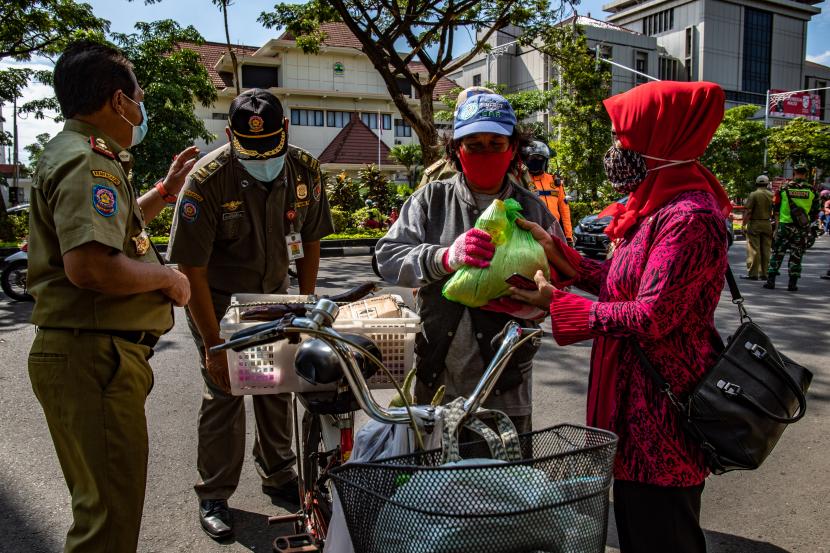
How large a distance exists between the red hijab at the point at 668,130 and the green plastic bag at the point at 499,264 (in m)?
0.35

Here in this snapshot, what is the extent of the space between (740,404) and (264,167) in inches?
85.9

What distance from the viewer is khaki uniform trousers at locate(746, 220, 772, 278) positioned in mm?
11203

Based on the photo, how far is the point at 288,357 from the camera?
2322 mm

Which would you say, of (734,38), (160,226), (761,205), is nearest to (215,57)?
(160,226)

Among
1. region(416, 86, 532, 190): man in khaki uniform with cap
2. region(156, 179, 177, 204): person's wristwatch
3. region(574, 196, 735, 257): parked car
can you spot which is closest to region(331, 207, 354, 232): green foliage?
region(574, 196, 735, 257): parked car

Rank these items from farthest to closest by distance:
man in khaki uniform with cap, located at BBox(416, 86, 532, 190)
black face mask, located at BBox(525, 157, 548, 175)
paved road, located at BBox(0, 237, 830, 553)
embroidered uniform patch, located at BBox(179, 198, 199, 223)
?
black face mask, located at BBox(525, 157, 548, 175)
paved road, located at BBox(0, 237, 830, 553)
embroidered uniform patch, located at BBox(179, 198, 199, 223)
man in khaki uniform with cap, located at BBox(416, 86, 532, 190)

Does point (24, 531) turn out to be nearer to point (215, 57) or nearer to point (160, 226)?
point (160, 226)

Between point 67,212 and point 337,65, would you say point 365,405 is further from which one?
point 337,65

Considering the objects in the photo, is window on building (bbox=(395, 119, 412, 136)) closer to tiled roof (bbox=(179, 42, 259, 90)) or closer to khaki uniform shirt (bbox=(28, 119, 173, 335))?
tiled roof (bbox=(179, 42, 259, 90))

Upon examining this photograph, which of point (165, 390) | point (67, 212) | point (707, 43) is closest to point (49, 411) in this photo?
point (67, 212)

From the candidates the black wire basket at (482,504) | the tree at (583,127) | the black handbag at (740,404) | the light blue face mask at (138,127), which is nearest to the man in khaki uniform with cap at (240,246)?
the light blue face mask at (138,127)

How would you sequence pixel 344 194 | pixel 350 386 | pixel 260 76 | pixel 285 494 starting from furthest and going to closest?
pixel 260 76
pixel 344 194
pixel 285 494
pixel 350 386

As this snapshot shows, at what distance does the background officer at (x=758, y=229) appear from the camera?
11.2 meters

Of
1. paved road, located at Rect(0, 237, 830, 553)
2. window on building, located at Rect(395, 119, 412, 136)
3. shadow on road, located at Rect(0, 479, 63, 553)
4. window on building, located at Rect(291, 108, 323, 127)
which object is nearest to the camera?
shadow on road, located at Rect(0, 479, 63, 553)
